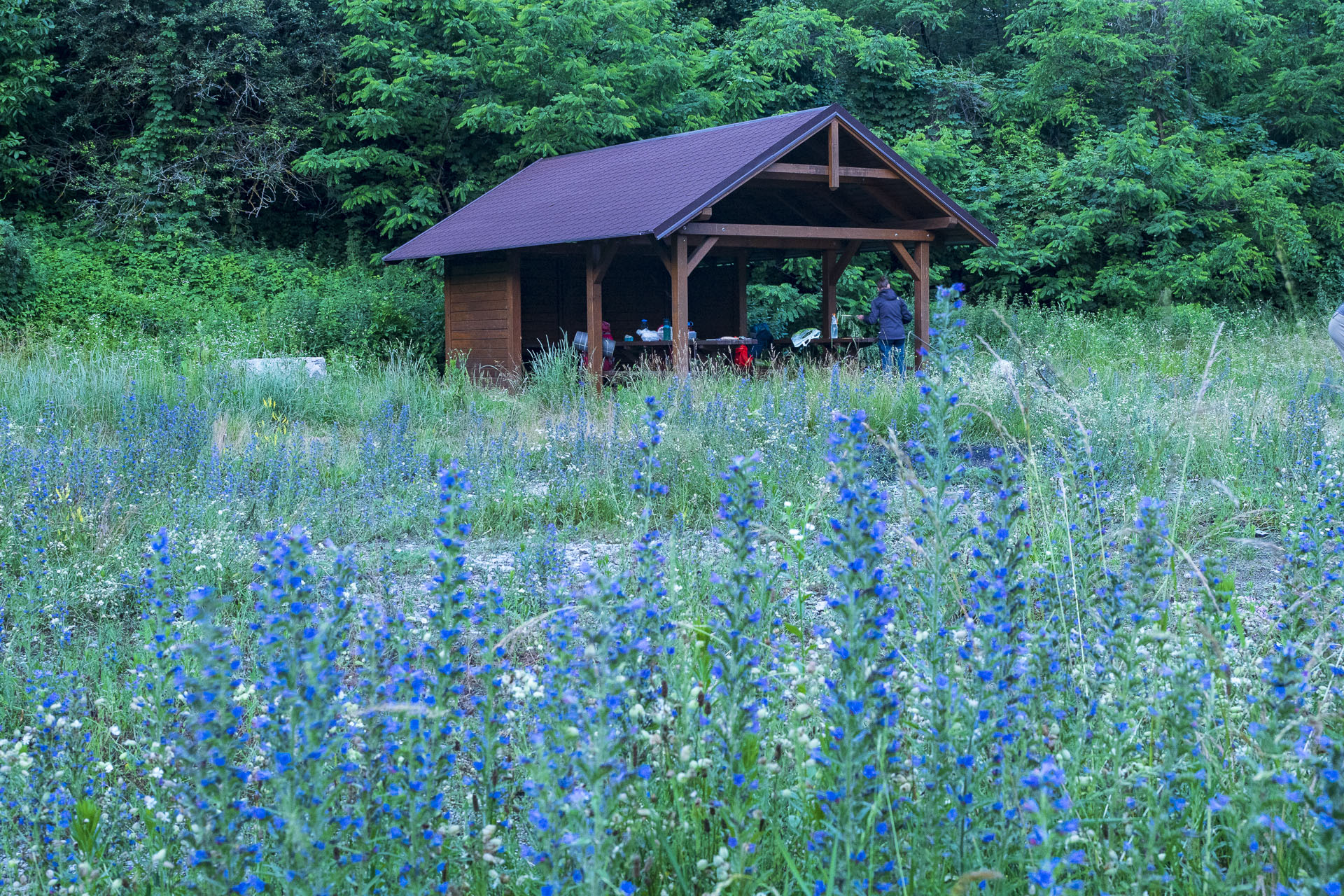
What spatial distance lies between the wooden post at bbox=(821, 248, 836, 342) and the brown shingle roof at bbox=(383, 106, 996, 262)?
6.35ft

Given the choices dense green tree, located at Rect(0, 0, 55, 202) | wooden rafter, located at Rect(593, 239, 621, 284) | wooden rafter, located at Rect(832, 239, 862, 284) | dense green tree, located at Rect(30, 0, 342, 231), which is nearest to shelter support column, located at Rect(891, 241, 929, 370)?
wooden rafter, located at Rect(832, 239, 862, 284)

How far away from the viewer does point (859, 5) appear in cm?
2797

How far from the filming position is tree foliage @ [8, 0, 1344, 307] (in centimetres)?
2059

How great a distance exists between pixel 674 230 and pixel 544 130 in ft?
31.7

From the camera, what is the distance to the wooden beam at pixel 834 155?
44.2 feet

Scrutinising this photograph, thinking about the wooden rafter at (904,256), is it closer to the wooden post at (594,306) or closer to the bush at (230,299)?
the wooden post at (594,306)

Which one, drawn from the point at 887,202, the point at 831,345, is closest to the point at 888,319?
the point at 831,345

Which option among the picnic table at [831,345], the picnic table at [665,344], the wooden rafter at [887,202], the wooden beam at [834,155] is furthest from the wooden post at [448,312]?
the wooden rafter at [887,202]

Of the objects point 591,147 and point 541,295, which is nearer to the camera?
point 541,295

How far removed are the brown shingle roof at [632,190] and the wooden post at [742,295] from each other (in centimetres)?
221

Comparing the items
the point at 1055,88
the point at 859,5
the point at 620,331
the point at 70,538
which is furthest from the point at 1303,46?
the point at 70,538

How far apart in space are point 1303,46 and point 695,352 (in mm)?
19579

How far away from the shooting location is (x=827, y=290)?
1662cm

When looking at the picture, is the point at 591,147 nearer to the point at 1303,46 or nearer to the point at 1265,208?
the point at 1265,208
